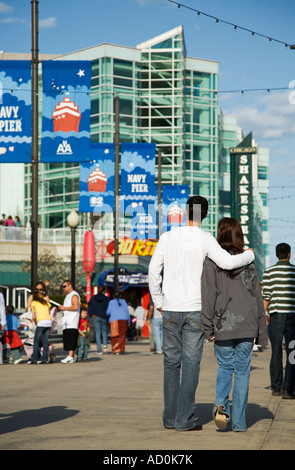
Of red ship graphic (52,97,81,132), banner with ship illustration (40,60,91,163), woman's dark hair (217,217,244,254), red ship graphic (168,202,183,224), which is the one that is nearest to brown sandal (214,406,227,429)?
woman's dark hair (217,217,244,254)

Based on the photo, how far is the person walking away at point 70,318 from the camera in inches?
699

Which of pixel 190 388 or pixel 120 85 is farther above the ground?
pixel 120 85

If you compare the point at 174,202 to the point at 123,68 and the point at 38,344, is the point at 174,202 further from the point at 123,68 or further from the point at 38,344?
the point at 123,68

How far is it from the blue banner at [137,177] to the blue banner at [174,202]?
429 centimetres

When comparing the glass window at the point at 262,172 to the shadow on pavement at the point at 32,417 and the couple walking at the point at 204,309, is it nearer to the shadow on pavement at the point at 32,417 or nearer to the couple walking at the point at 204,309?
the shadow on pavement at the point at 32,417

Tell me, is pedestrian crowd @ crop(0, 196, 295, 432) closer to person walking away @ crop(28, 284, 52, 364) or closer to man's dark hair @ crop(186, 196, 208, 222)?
man's dark hair @ crop(186, 196, 208, 222)

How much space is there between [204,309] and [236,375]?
63 cm

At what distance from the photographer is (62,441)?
657 cm

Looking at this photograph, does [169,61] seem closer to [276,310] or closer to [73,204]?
[73,204]

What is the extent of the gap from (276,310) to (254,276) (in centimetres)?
350

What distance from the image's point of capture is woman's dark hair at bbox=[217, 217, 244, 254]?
7.47 metres

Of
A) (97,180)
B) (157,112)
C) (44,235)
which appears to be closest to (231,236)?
(97,180)

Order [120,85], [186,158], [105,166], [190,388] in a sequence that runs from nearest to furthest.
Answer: [190,388]
[105,166]
[120,85]
[186,158]

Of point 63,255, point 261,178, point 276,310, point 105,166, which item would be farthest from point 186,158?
→ point 276,310
